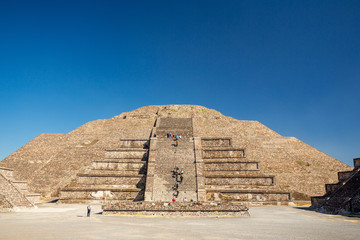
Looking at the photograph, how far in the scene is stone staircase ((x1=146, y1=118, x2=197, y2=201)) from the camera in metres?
17.4

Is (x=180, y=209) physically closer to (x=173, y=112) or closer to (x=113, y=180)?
(x=113, y=180)

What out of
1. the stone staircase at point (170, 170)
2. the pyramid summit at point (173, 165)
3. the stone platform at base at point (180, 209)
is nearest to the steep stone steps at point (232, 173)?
the pyramid summit at point (173, 165)

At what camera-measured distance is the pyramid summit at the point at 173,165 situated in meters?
18.4

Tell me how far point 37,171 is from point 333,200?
2347 cm

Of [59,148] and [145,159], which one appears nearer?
[145,159]

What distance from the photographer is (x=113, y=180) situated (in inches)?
786

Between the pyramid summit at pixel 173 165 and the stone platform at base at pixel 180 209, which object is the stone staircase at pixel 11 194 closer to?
the pyramid summit at pixel 173 165

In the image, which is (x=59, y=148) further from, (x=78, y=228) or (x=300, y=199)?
(x=300, y=199)

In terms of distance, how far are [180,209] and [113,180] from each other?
30.4 ft

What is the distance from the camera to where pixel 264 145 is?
26.5m

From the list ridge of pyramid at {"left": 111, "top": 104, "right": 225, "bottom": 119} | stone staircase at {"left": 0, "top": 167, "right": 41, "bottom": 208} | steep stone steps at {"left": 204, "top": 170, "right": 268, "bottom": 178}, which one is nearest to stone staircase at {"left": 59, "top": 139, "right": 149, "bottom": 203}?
stone staircase at {"left": 0, "top": 167, "right": 41, "bottom": 208}

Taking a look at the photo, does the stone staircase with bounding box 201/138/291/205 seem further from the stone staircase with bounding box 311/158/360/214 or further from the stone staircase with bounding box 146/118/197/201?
the stone staircase with bounding box 311/158/360/214

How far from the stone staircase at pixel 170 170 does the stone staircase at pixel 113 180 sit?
1.19 meters

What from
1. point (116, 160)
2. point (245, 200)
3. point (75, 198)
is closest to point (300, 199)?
point (245, 200)
